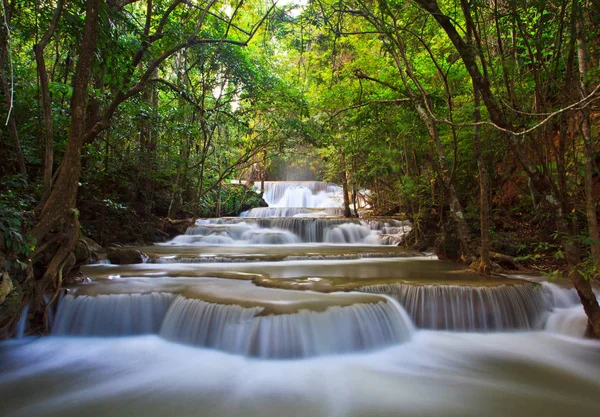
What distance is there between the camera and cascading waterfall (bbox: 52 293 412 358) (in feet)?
14.0

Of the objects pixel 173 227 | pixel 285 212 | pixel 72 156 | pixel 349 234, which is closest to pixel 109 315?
pixel 72 156

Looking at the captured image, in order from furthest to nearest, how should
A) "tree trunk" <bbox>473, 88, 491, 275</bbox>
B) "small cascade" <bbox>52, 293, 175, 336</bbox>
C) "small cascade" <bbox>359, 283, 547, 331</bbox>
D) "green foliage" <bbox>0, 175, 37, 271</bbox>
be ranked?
"tree trunk" <bbox>473, 88, 491, 275</bbox>, "small cascade" <bbox>359, 283, 547, 331</bbox>, "small cascade" <bbox>52, 293, 175, 336</bbox>, "green foliage" <bbox>0, 175, 37, 271</bbox>

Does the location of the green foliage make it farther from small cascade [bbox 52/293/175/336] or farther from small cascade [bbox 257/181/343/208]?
small cascade [bbox 257/181/343/208]

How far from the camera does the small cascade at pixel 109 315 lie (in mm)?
5039

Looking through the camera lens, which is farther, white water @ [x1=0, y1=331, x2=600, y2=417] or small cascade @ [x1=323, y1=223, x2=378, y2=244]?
small cascade @ [x1=323, y1=223, x2=378, y2=244]

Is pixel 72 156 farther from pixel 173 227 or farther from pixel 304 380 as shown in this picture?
pixel 173 227

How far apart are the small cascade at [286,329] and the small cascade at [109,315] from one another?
332mm

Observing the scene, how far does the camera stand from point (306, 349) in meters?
4.26

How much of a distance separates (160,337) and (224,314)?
44.4 inches

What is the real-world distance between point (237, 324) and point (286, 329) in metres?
0.64

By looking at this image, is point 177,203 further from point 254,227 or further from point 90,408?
point 90,408

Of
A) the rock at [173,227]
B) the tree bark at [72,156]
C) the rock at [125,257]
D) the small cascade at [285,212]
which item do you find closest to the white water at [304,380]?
the tree bark at [72,156]

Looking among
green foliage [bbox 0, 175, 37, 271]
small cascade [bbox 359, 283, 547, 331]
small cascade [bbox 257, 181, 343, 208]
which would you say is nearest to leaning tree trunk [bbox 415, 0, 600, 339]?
small cascade [bbox 359, 283, 547, 331]

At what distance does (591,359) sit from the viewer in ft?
14.3
